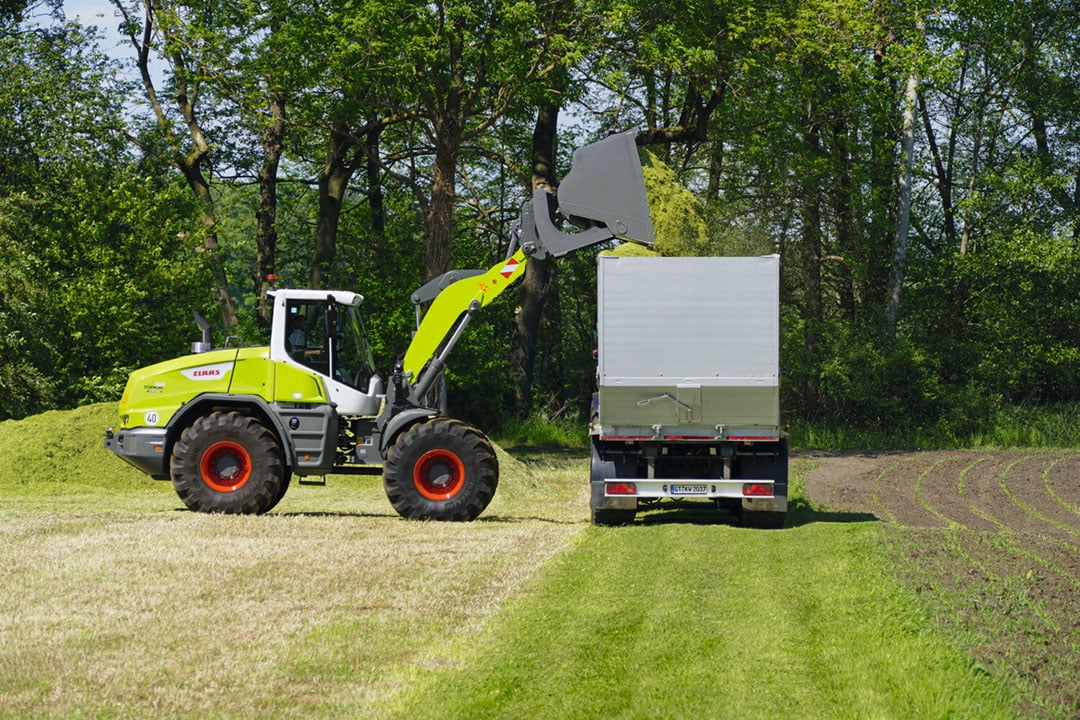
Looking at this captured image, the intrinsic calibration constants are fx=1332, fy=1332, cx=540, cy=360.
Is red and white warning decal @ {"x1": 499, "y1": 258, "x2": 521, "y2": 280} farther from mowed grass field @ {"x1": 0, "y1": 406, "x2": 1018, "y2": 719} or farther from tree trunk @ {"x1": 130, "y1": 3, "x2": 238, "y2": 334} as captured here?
tree trunk @ {"x1": 130, "y1": 3, "x2": 238, "y2": 334}

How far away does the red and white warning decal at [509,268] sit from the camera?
16531mm

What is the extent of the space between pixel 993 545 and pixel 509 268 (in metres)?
6.56

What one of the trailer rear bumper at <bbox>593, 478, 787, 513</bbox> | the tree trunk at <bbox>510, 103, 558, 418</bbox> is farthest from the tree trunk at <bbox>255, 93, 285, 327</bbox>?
the trailer rear bumper at <bbox>593, 478, 787, 513</bbox>

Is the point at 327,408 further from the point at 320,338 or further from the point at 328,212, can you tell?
the point at 328,212

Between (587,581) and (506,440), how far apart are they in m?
24.0

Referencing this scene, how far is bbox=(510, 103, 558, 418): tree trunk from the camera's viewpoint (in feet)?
113

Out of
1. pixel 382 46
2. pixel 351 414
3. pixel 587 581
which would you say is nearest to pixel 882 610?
pixel 587 581

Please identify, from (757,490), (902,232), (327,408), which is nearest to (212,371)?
(327,408)

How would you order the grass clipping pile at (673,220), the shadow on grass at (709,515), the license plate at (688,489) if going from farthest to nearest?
the grass clipping pile at (673,220) → the shadow on grass at (709,515) → the license plate at (688,489)

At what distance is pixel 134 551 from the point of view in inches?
489

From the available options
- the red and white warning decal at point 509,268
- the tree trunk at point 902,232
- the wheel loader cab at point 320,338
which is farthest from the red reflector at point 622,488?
the tree trunk at point 902,232

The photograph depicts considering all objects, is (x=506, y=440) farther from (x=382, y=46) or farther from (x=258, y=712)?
(x=258, y=712)

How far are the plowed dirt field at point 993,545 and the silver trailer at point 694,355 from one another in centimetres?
208

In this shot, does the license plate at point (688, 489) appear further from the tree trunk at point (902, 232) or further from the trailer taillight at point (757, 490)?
the tree trunk at point (902, 232)
